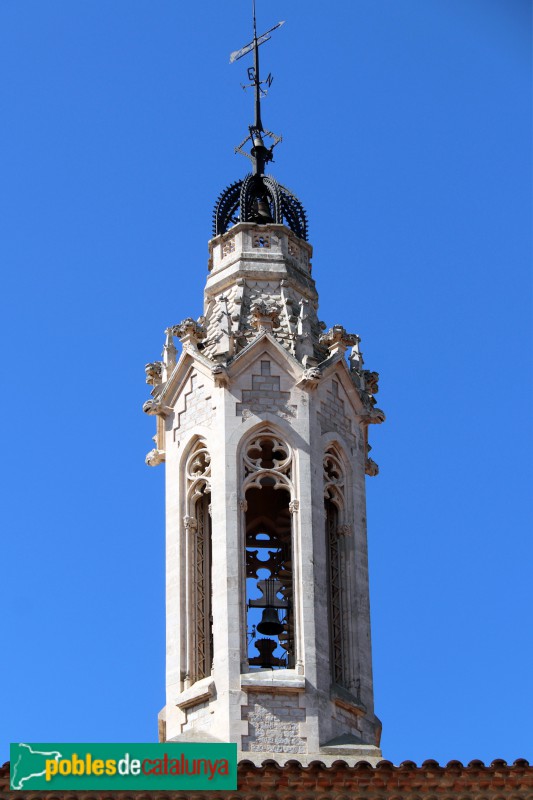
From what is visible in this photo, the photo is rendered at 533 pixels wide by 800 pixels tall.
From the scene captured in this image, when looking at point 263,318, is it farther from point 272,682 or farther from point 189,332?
point 272,682

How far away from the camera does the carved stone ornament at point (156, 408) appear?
168ft

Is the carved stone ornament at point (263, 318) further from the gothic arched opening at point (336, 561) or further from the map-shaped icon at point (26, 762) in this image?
Answer: the map-shaped icon at point (26, 762)

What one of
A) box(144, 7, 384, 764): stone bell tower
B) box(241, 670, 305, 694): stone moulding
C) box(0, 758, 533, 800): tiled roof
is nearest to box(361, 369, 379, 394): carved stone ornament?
box(144, 7, 384, 764): stone bell tower

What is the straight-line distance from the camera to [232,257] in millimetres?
53156

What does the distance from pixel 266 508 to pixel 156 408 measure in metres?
2.79

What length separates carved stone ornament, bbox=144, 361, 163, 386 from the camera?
2030 inches

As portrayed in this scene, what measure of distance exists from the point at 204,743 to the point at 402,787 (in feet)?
14.3

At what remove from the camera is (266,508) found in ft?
170

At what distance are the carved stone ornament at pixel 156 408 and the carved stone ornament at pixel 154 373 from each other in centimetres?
54

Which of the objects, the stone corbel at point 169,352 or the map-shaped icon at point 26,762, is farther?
the stone corbel at point 169,352

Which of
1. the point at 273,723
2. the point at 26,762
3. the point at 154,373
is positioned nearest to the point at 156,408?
the point at 154,373

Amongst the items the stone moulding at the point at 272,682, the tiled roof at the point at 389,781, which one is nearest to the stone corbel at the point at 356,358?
the stone moulding at the point at 272,682

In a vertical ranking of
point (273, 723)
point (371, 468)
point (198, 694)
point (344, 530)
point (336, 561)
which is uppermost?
point (371, 468)

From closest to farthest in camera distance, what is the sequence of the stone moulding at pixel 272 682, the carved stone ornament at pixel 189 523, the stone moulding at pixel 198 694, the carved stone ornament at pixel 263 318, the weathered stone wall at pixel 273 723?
1. the weathered stone wall at pixel 273 723
2. the stone moulding at pixel 272 682
3. the stone moulding at pixel 198 694
4. the carved stone ornament at pixel 189 523
5. the carved stone ornament at pixel 263 318
